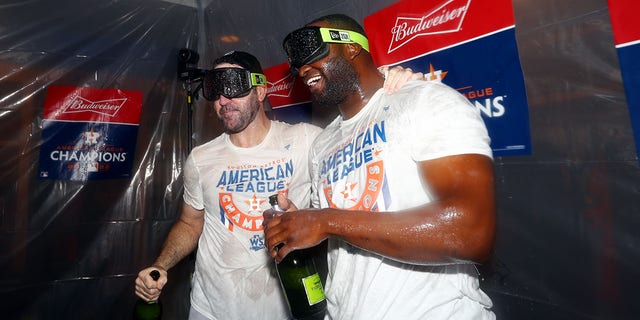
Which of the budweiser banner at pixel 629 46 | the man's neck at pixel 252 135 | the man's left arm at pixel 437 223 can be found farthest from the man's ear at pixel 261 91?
the budweiser banner at pixel 629 46

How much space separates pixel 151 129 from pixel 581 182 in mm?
3378

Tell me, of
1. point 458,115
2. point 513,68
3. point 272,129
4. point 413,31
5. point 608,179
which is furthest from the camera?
point 272,129

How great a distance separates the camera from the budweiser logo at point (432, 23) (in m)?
1.82

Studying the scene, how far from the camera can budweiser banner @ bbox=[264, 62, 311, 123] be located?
2.86 meters

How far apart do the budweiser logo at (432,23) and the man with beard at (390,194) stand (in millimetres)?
580

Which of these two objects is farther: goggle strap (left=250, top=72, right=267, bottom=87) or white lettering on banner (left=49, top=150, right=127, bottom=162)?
white lettering on banner (left=49, top=150, right=127, bottom=162)

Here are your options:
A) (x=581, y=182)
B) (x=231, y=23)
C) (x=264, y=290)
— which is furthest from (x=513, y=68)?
(x=231, y=23)

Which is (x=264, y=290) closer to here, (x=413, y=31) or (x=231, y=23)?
(x=413, y=31)

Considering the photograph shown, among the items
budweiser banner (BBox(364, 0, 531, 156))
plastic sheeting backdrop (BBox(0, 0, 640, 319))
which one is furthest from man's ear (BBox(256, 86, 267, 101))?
budweiser banner (BBox(364, 0, 531, 156))

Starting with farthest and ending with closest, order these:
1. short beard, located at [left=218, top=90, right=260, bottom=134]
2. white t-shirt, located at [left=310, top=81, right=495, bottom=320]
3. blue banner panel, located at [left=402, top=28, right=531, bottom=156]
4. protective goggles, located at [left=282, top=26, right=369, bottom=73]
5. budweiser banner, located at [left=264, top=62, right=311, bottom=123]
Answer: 1. budweiser banner, located at [left=264, top=62, right=311, bottom=123]
2. short beard, located at [left=218, top=90, right=260, bottom=134]
3. blue banner panel, located at [left=402, top=28, right=531, bottom=156]
4. protective goggles, located at [left=282, top=26, right=369, bottom=73]
5. white t-shirt, located at [left=310, top=81, right=495, bottom=320]

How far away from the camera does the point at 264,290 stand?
2045 mm

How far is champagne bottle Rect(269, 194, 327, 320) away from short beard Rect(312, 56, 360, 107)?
444 mm

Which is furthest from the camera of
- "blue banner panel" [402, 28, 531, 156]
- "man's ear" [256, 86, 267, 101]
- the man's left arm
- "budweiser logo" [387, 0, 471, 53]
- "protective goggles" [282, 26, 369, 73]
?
"man's ear" [256, 86, 267, 101]

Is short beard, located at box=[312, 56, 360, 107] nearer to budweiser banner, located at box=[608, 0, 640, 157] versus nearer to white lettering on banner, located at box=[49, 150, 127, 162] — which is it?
budweiser banner, located at box=[608, 0, 640, 157]
